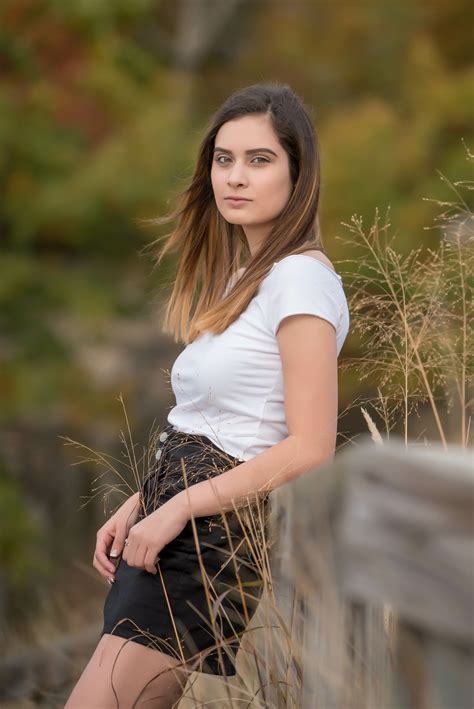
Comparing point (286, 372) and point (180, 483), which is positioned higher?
point (286, 372)

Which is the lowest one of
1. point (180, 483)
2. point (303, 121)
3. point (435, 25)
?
point (180, 483)

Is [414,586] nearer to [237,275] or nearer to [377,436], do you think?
[377,436]

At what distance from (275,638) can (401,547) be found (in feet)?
2.78

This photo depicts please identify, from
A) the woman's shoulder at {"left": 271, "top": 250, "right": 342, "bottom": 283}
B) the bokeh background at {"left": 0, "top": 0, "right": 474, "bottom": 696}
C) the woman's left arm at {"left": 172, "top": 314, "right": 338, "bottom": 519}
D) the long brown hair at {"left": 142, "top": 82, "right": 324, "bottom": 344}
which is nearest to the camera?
the woman's left arm at {"left": 172, "top": 314, "right": 338, "bottom": 519}

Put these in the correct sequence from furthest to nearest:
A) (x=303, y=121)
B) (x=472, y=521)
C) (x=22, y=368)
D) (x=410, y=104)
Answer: (x=410, y=104)
(x=22, y=368)
(x=303, y=121)
(x=472, y=521)

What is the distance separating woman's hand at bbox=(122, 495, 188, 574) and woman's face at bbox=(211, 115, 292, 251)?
562 millimetres

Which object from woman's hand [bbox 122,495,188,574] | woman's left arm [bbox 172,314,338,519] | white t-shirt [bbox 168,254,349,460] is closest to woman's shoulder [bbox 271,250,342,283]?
white t-shirt [bbox 168,254,349,460]

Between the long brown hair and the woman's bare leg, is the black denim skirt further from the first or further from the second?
the long brown hair

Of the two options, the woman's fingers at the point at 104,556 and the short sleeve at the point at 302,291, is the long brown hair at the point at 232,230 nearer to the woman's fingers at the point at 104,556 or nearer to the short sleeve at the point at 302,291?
the short sleeve at the point at 302,291

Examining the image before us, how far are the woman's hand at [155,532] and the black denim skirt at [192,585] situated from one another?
0.10 feet

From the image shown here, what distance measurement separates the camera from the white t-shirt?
1866mm

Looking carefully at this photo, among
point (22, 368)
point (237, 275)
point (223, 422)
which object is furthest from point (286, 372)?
point (22, 368)

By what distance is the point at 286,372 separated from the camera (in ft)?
5.92

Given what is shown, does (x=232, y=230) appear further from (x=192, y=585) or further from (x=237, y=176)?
(x=192, y=585)
